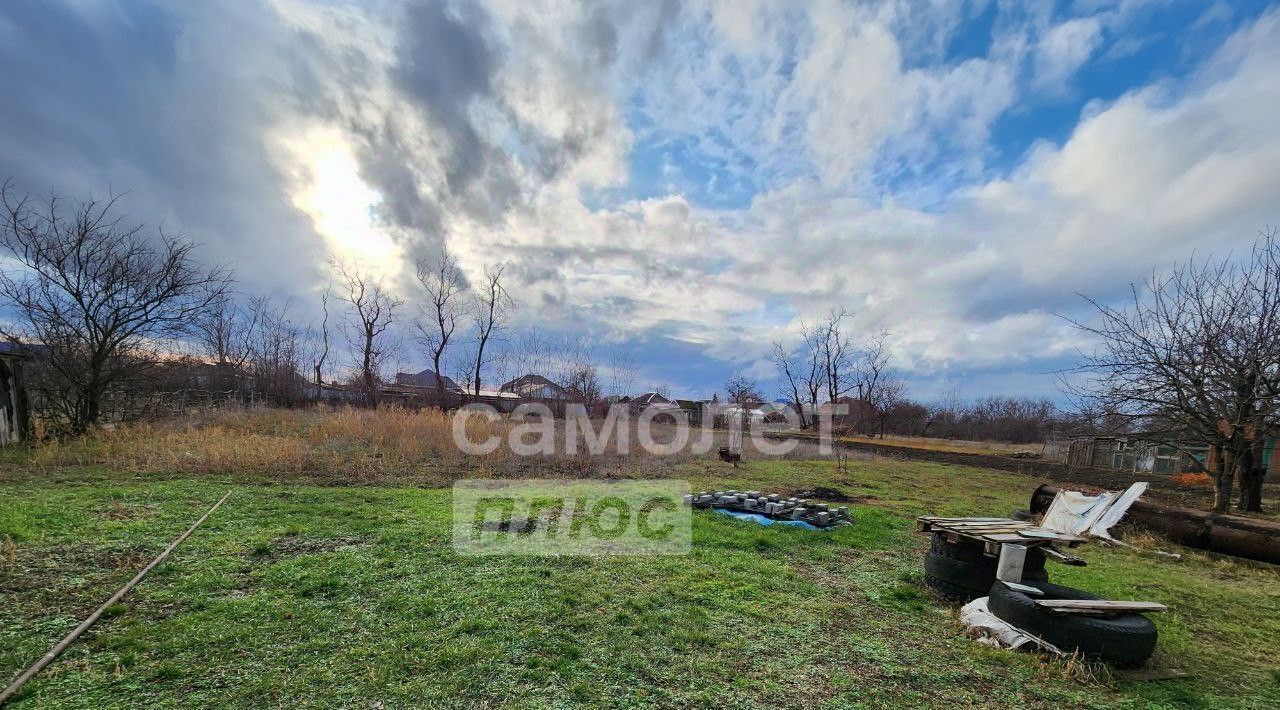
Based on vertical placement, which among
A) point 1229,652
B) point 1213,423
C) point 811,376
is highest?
point 811,376

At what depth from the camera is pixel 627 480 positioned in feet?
28.6

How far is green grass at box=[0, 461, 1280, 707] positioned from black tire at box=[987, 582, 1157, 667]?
0.16 meters

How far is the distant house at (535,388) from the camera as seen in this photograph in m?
21.8

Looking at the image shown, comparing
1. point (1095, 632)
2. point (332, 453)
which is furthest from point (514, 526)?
point (332, 453)

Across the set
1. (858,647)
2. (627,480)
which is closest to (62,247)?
(627,480)

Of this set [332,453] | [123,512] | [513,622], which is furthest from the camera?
[332,453]

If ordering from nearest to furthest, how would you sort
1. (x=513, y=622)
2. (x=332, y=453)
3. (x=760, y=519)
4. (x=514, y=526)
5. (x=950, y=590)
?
(x=513, y=622)
(x=950, y=590)
(x=514, y=526)
(x=760, y=519)
(x=332, y=453)

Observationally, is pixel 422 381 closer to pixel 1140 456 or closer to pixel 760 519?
pixel 760 519

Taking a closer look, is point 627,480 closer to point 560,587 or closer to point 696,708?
point 560,587

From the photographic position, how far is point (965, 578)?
382cm

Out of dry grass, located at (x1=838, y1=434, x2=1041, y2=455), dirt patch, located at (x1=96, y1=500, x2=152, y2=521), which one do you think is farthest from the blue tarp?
dry grass, located at (x1=838, y1=434, x2=1041, y2=455)

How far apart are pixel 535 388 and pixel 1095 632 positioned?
867 inches

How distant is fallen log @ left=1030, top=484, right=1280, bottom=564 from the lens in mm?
5625

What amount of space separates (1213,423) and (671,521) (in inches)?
371
